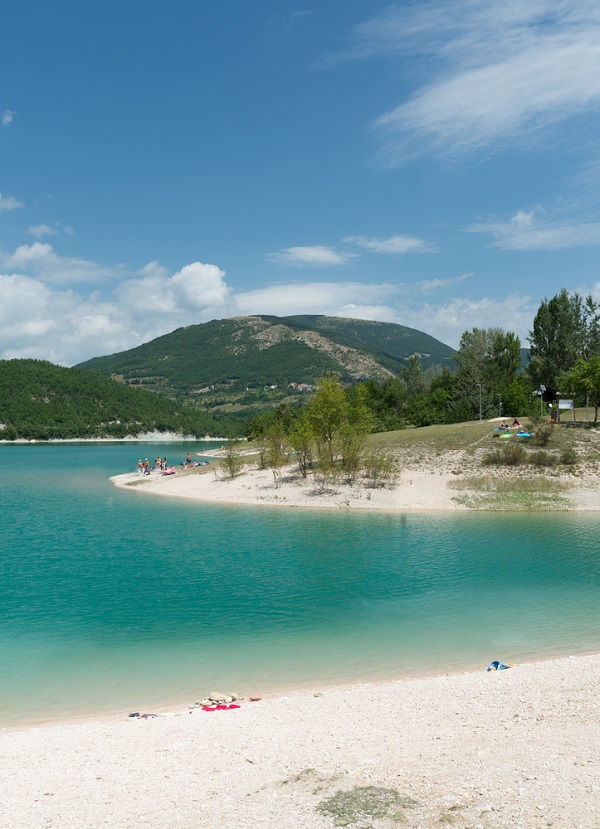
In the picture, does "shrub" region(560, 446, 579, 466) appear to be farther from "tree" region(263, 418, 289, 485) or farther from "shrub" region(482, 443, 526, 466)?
"tree" region(263, 418, 289, 485)

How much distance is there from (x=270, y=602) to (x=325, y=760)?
12045 millimetres

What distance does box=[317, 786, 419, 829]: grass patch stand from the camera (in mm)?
7586

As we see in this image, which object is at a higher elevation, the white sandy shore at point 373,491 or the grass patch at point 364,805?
the grass patch at point 364,805

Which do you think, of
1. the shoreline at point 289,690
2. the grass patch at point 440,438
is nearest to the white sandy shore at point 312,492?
the grass patch at point 440,438

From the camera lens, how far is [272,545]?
32062 mm

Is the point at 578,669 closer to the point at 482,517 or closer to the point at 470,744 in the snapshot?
the point at 470,744

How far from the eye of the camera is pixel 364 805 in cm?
794

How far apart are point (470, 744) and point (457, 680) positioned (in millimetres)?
4166

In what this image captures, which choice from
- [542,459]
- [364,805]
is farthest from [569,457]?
[364,805]

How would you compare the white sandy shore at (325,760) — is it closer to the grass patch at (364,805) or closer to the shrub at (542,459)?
the grass patch at (364,805)

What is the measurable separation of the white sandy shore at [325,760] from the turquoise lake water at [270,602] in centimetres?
213

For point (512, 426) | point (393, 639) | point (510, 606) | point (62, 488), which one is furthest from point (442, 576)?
point (62, 488)

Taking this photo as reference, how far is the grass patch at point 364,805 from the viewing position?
24.9 feet

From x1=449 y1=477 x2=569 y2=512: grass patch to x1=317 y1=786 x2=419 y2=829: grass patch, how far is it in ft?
122
